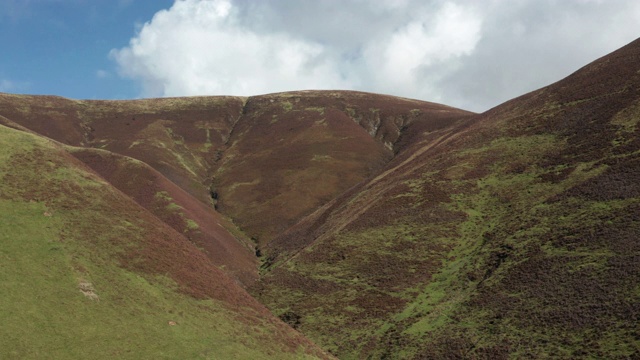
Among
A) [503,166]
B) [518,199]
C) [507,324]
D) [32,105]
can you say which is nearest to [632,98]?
[503,166]

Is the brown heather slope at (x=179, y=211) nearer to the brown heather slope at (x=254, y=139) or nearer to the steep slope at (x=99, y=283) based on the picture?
the brown heather slope at (x=254, y=139)

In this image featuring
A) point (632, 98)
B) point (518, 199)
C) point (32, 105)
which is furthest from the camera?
point (32, 105)

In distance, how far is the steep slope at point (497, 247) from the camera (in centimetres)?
4109

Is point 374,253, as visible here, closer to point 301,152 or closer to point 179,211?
point 179,211

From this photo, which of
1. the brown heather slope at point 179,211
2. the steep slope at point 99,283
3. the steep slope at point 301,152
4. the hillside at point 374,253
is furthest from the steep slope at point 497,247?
the steep slope at point 301,152

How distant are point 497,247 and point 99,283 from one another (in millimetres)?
39325

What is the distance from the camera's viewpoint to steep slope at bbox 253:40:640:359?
41094 millimetres

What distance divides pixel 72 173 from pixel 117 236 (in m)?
10.9

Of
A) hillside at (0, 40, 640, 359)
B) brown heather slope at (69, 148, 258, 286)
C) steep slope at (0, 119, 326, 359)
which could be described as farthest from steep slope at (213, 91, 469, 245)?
steep slope at (0, 119, 326, 359)

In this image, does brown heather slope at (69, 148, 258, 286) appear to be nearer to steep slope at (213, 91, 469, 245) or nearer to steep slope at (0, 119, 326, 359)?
steep slope at (213, 91, 469, 245)

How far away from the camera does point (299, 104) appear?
619 feet

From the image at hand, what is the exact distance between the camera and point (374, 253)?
210 ft

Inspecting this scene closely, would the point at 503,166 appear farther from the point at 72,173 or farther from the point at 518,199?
the point at 72,173

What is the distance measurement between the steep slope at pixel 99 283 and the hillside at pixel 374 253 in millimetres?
163
